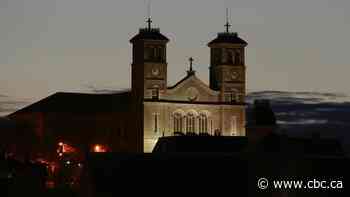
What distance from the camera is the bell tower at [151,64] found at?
4003 inches

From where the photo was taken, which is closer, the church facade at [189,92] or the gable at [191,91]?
the church facade at [189,92]

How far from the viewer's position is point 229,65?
4124 inches

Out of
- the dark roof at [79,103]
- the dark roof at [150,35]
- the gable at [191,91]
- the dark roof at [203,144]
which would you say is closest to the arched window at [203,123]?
the gable at [191,91]

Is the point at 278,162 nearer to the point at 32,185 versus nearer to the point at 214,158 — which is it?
the point at 214,158

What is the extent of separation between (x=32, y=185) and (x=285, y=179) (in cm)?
1851

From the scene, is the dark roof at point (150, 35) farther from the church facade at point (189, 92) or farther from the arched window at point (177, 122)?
the arched window at point (177, 122)

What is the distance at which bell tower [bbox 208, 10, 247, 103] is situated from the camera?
104562 millimetres

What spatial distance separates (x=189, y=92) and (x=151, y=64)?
4231 mm

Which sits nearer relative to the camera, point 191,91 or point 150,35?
point 150,35

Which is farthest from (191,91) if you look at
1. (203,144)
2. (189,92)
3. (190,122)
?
(203,144)

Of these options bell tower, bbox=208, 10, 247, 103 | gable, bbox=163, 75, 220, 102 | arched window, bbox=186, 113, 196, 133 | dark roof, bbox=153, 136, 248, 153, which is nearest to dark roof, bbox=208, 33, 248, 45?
bell tower, bbox=208, 10, 247, 103

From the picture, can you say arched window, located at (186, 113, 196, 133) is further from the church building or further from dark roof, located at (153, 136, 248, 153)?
dark roof, located at (153, 136, 248, 153)

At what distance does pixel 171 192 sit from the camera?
4959cm

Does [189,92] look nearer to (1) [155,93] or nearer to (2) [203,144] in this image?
(1) [155,93]
